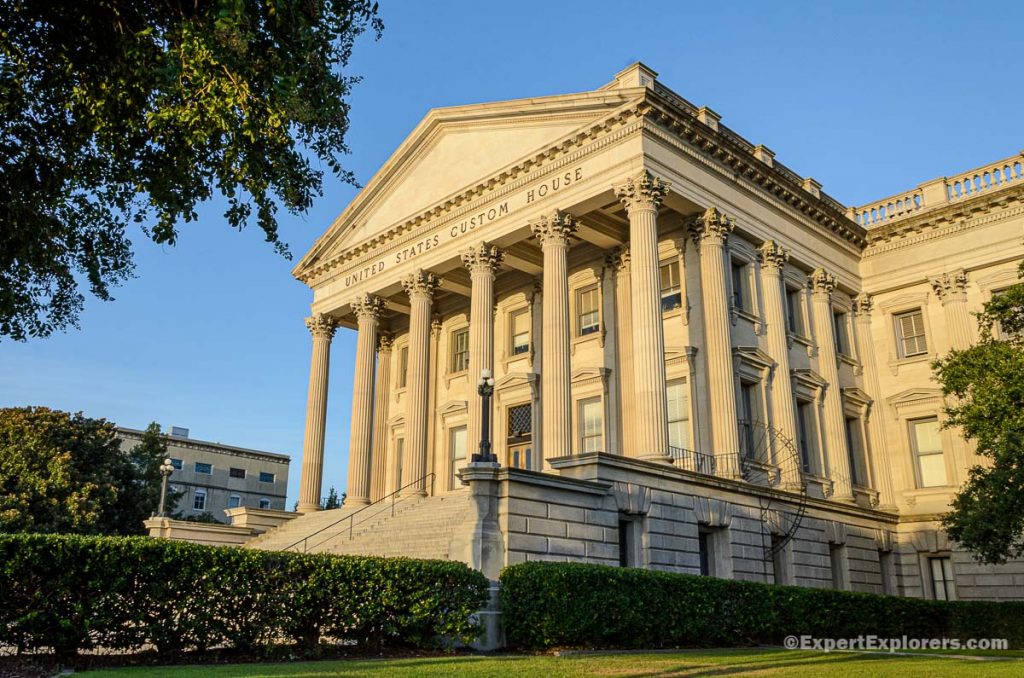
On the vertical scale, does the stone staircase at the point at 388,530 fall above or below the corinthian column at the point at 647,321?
below

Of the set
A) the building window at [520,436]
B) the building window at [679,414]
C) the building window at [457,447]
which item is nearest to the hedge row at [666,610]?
the building window at [679,414]

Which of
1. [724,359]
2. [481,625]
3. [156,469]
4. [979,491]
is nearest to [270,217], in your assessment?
[481,625]

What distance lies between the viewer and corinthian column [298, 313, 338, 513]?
3431 centimetres

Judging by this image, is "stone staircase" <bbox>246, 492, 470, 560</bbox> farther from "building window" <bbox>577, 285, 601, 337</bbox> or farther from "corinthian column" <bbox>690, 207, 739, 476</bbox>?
"building window" <bbox>577, 285, 601, 337</bbox>

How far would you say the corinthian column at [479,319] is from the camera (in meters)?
28.8

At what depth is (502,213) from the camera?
1174 inches

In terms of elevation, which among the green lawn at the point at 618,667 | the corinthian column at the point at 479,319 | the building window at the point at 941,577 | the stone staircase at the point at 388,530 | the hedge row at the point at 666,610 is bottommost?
the green lawn at the point at 618,667

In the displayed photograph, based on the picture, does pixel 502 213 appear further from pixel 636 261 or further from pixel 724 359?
pixel 724 359

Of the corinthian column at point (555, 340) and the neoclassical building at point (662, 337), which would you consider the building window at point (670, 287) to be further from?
the corinthian column at point (555, 340)

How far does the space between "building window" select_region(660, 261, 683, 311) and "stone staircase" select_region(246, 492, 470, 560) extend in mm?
9904

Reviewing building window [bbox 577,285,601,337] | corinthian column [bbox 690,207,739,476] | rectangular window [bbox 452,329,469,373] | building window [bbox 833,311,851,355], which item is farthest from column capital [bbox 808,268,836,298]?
rectangular window [bbox 452,329,469,373]

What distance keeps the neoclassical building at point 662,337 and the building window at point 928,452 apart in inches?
4.6

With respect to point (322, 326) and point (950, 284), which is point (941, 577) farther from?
point (322, 326)

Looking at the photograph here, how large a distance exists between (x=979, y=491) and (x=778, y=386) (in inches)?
294
